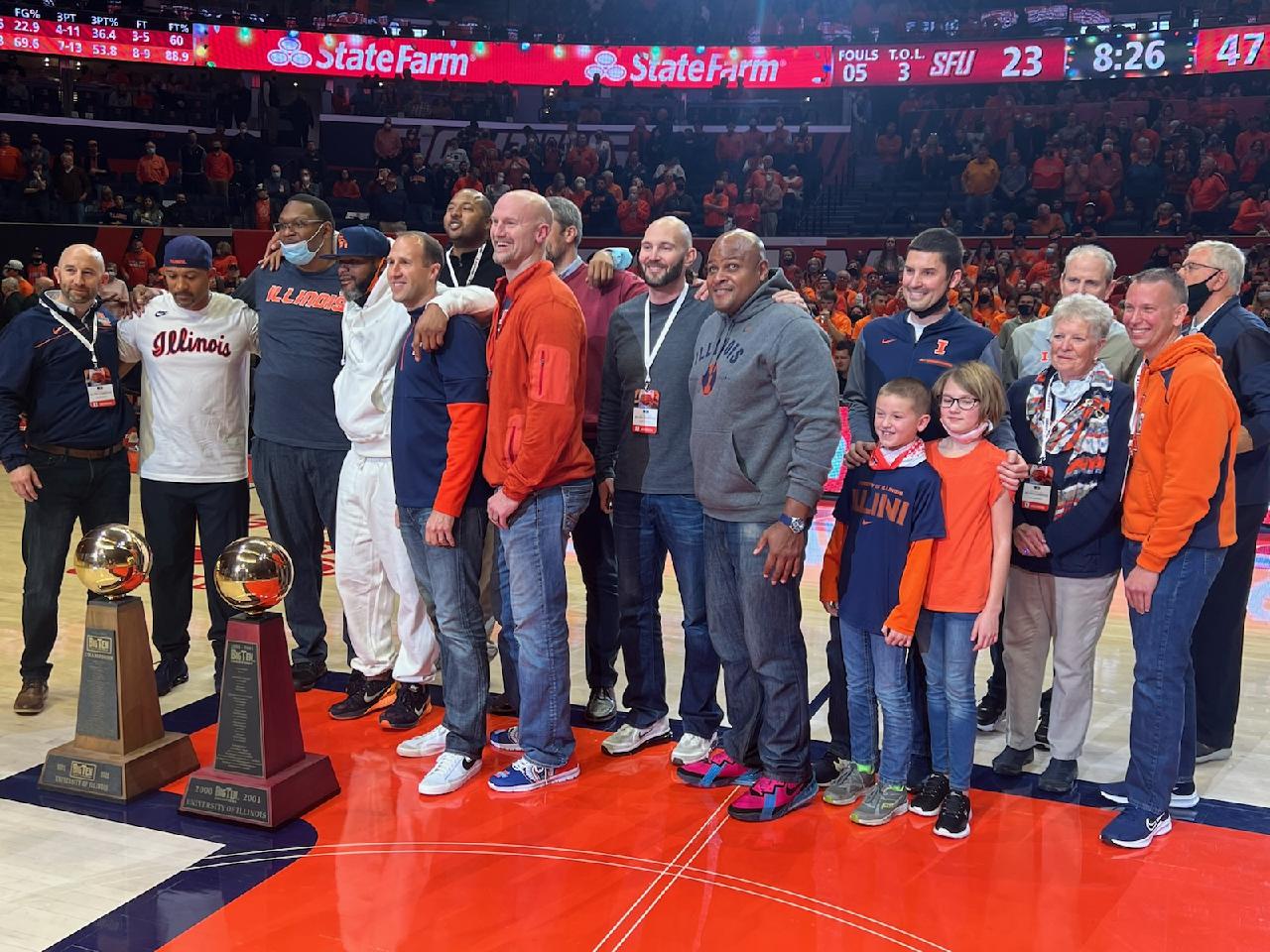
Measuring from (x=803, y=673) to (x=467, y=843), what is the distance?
1.18m

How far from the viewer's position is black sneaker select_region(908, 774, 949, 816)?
12.5 feet

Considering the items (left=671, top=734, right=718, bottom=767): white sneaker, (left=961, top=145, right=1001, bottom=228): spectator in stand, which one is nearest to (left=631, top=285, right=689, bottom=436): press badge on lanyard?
(left=671, top=734, right=718, bottom=767): white sneaker

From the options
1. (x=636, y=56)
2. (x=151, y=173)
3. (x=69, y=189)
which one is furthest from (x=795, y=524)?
(x=636, y=56)

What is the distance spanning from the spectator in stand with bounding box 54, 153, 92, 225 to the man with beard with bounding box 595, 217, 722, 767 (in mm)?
13673

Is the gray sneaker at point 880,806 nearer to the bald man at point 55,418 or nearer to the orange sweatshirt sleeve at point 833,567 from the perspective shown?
the orange sweatshirt sleeve at point 833,567

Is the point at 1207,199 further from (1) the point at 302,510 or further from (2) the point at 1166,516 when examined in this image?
(1) the point at 302,510

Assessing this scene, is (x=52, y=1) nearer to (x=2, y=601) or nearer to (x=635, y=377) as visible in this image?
(x=2, y=601)

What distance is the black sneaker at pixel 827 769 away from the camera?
406 centimetres

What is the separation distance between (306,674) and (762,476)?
230 centimetres

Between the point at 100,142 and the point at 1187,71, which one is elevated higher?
the point at 1187,71

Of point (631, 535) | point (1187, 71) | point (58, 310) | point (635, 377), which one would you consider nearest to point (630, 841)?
point (631, 535)

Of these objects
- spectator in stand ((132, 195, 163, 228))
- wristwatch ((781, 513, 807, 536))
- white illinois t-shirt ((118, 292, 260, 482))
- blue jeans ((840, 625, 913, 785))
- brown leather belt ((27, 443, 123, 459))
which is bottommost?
blue jeans ((840, 625, 913, 785))

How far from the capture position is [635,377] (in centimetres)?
409

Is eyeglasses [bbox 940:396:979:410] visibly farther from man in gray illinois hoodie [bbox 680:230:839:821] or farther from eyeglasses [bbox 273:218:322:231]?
eyeglasses [bbox 273:218:322:231]
